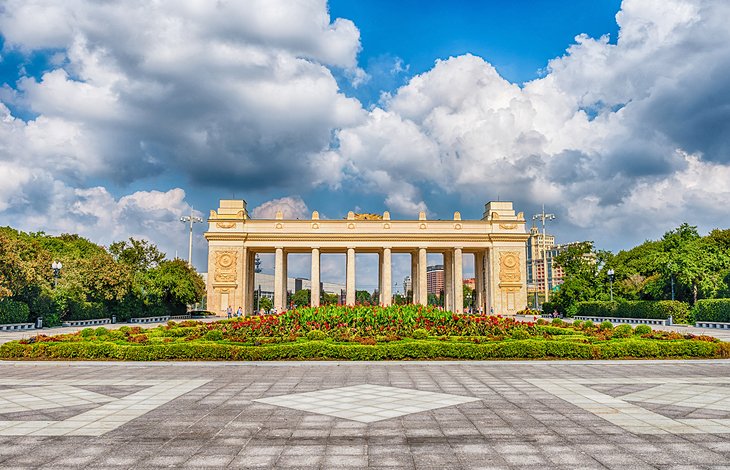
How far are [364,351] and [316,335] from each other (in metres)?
4.06

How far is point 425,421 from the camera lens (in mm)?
8844

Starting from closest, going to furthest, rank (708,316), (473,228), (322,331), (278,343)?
(278,343) < (322,331) < (708,316) < (473,228)

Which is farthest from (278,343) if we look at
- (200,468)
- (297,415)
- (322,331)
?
(200,468)

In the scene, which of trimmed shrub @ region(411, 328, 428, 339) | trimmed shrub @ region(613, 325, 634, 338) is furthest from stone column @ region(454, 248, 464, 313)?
trimmed shrub @ region(411, 328, 428, 339)

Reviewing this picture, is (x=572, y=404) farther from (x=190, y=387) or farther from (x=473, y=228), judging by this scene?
(x=473, y=228)

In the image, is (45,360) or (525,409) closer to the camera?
(525,409)

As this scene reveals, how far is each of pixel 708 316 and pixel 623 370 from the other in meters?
31.1

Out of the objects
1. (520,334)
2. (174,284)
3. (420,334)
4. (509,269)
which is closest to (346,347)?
(420,334)

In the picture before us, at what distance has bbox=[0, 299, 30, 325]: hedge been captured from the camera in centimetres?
3597

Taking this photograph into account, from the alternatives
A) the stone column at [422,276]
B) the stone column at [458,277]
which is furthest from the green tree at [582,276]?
the stone column at [422,276]

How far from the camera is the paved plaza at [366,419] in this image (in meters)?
6.84

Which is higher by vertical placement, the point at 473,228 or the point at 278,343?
the point at 473,228

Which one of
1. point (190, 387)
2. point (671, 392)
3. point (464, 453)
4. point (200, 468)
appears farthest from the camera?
point (190, 387)

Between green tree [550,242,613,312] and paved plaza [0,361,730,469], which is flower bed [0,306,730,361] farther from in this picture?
green tree [550,242,613,312]
